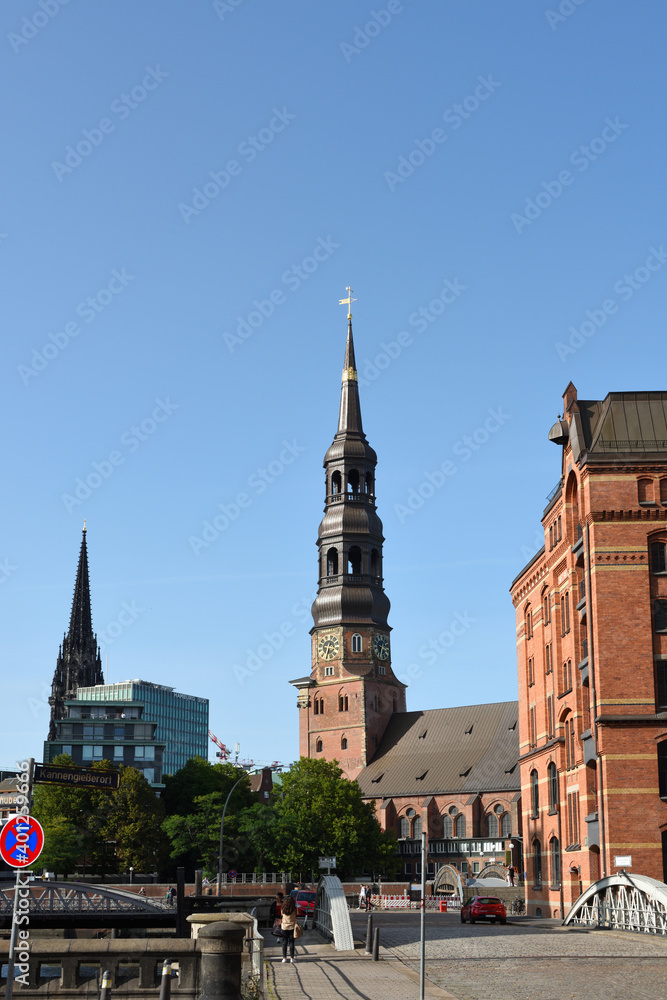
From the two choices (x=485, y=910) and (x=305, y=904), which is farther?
(x=305, y=904)

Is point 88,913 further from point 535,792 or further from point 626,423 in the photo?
point 535,792

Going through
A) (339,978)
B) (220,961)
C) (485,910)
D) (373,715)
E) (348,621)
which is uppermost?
(348,621)

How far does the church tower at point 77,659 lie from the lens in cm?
16150

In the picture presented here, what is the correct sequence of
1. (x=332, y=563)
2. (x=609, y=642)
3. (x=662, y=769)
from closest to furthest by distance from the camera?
(x=662, y=769) → (x=609, y=642) → (x=332, y=563)

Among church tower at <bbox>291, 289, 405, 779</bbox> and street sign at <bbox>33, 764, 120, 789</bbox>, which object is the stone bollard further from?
church tower at <bbox>291, 289, 405, 779</bbox>

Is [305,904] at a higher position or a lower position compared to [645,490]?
lower

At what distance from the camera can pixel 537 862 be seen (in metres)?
61.2

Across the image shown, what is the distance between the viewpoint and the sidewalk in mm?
21442

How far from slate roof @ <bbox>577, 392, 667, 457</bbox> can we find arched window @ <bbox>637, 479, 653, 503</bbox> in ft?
4.46

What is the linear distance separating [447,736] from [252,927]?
105m

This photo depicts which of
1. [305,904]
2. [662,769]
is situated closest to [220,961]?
[662,769]

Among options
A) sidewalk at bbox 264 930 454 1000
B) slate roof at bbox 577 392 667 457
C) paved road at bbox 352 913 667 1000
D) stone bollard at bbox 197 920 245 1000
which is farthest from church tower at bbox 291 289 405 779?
stone bollard at bbox 197 920 245 1000

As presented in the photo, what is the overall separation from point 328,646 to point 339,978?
103 m

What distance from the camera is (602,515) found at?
4853cm
